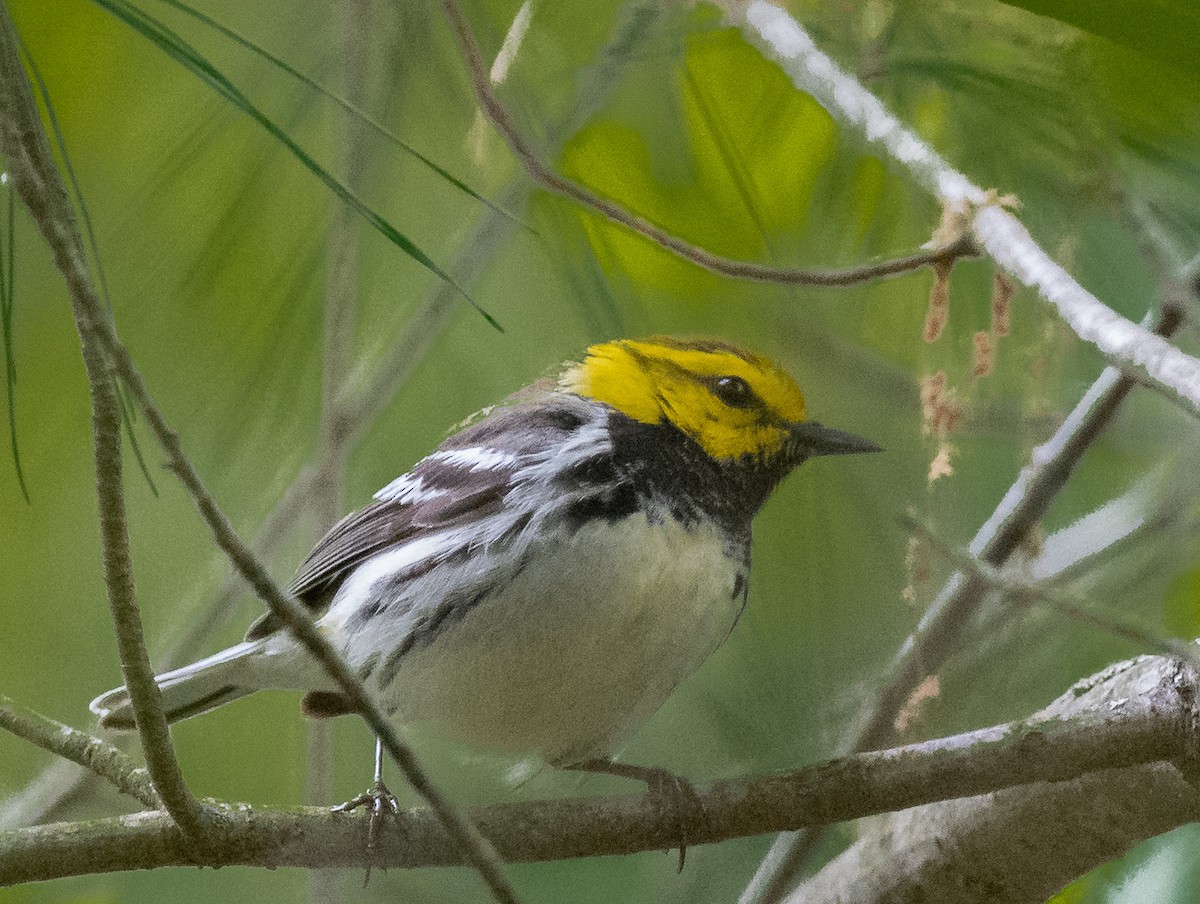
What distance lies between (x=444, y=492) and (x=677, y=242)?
0.52 m

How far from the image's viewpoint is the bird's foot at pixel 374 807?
1247mm

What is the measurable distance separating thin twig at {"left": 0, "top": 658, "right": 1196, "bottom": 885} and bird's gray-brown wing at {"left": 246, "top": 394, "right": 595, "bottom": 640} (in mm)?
356

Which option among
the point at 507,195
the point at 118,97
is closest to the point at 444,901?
the point at 507,195

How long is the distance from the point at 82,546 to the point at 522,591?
700mm

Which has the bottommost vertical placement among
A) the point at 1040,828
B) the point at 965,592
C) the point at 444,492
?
the point at 1040,828

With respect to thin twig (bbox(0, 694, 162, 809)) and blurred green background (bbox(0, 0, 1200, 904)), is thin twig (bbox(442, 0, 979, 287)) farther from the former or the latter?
thin twig (bbox(0, 694, 162, 809))

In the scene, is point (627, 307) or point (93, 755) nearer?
point (93, 755)

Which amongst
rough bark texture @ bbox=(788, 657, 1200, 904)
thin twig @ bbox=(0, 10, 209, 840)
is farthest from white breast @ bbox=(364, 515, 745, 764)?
thin twig @ bbox=(0, 10, 209, 840)

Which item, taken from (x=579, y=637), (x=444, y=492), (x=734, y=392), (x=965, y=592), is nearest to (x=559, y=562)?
(x=579, y=637)

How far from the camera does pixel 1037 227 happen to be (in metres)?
1.33

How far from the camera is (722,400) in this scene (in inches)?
61.2

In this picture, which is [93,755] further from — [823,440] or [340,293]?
[823,440]

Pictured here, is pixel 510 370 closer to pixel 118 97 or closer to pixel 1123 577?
pixel 118 97

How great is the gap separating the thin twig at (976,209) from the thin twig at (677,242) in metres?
0.06
